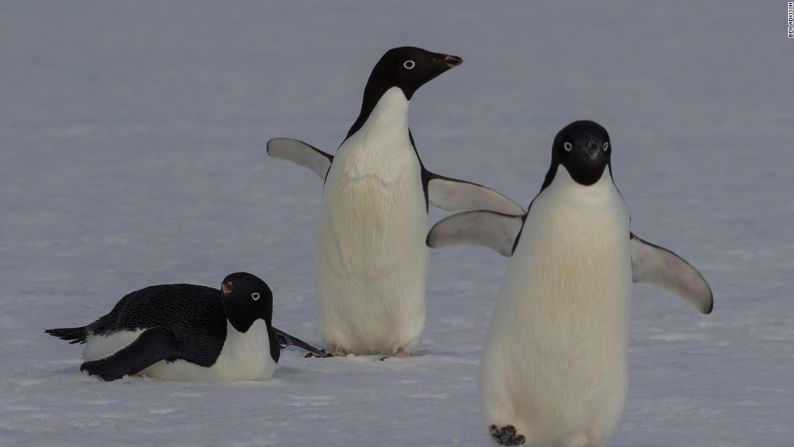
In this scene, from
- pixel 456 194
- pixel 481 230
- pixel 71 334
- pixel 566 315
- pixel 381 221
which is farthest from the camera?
pixel 456 194

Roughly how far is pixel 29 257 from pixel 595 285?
13.7ft

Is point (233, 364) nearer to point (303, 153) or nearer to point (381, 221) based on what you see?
point (381, 221)

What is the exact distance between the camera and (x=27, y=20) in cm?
1797

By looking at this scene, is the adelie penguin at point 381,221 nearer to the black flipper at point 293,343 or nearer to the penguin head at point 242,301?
the black flipper at point 293,343

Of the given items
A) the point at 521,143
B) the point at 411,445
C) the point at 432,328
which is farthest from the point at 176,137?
the point at 411,445

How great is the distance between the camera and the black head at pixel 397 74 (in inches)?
224

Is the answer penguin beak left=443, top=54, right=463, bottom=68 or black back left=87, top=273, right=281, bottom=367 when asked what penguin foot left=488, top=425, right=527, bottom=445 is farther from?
penguin beak left=443, top=54, right=463, bottom=68

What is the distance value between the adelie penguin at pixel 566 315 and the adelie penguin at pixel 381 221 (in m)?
1.49

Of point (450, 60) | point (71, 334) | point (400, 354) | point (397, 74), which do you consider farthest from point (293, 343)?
point (450, 60)

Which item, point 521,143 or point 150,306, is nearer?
point 150,306

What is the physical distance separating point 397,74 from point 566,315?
1.96 meters

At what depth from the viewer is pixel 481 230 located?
4398 mm

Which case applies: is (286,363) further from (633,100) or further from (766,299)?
(633,100)

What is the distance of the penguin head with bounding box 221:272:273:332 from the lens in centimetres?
502
